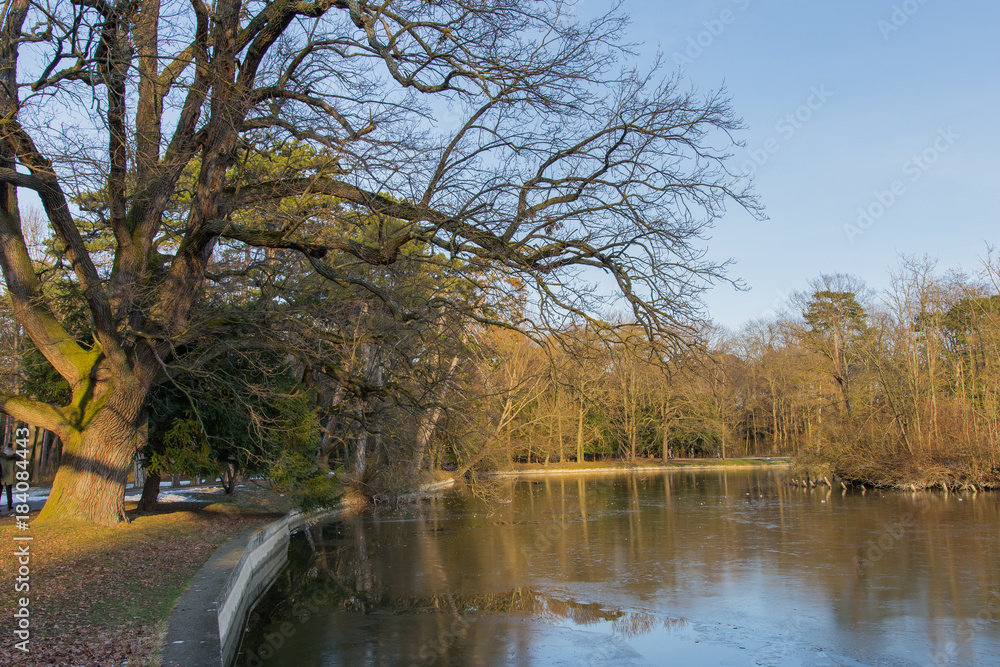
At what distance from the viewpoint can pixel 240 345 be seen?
1171 cm

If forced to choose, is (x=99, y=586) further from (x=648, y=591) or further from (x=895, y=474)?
(x=895, y=474)

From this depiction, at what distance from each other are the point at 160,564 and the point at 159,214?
5732mm

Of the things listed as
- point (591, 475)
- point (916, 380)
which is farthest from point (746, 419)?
point (916, 380)

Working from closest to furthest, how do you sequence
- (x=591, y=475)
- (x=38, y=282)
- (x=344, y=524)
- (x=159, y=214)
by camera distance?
1. (x=38, y=282)
2. (x=159, y=214)
3. (x=344, y=524)
4. (x=591, y=475)

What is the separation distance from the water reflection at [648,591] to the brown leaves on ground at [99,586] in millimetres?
1367

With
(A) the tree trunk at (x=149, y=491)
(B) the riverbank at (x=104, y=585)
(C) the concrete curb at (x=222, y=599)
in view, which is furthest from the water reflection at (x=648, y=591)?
(A) the tree trunk at (x=149, y=491)

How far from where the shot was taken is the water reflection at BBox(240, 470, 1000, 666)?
26.7 feet

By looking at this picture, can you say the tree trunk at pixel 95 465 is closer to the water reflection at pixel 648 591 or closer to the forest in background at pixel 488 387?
the forest in background at pixel 488 387

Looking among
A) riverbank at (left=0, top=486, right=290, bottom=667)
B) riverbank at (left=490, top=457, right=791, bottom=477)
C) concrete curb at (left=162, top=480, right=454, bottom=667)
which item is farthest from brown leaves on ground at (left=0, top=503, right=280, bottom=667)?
riverbank at (left=490, top=457, right=791, bottom=477)

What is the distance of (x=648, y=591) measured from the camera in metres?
11.0

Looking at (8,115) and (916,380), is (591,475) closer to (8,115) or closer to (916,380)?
(916,380)

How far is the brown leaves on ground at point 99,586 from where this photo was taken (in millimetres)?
6055

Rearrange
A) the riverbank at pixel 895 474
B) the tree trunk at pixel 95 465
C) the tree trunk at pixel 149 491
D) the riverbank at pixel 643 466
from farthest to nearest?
the riverbank at pixel 643 466 < the riverbank at pixel 895 474 < the tree trunk at pixel 149 491 < the tree trunk at pixel 95 465

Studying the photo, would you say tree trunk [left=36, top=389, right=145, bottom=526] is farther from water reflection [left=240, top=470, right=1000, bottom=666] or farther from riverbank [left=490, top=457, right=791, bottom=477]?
riverbank [left=490, top=457, right=791, bottom=477]
